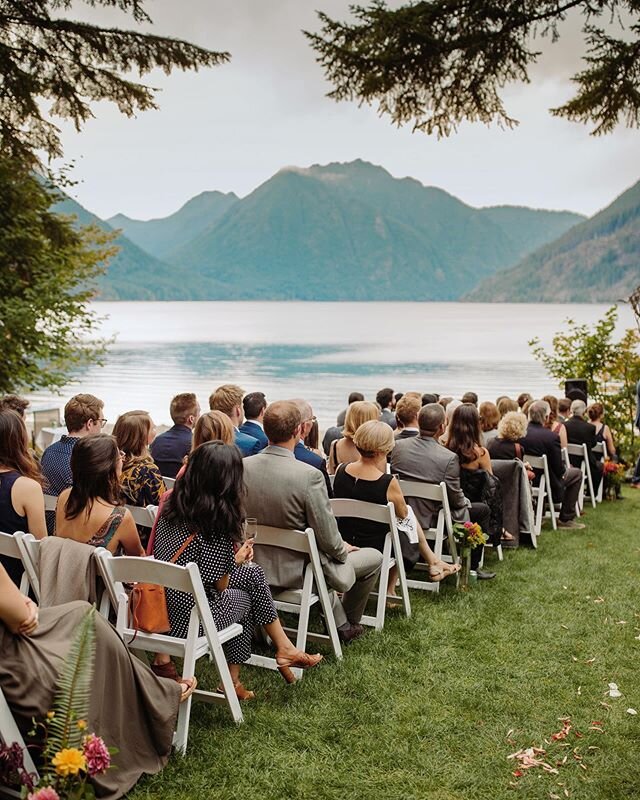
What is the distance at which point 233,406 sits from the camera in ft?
21.0

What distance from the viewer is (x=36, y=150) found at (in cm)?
1180

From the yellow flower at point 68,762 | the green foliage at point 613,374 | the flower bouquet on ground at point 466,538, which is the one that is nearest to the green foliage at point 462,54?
the green foliage at point 613,374

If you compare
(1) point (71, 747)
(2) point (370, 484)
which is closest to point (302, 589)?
(2) point (370, 484)

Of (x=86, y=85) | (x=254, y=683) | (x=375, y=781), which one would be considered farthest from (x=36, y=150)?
(x=375, y=781)

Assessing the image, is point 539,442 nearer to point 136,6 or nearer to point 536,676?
point 536,676

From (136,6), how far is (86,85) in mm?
1238

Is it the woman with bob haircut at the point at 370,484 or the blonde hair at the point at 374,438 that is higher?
the blonde hair at the point at 374,438

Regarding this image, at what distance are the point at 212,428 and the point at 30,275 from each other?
8.24 metres

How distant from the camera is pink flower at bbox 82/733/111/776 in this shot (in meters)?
2.63

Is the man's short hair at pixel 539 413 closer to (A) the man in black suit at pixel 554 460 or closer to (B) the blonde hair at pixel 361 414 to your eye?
(A) the man in black suit at pixel 554 460

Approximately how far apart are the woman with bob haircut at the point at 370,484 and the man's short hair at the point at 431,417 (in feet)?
2.67

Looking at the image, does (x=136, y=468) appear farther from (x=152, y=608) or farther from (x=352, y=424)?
(x=352, y=424)

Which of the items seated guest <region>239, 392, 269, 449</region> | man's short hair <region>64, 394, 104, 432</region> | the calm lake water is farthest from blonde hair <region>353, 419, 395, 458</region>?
the calm lake water

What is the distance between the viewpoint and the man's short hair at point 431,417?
648cm
